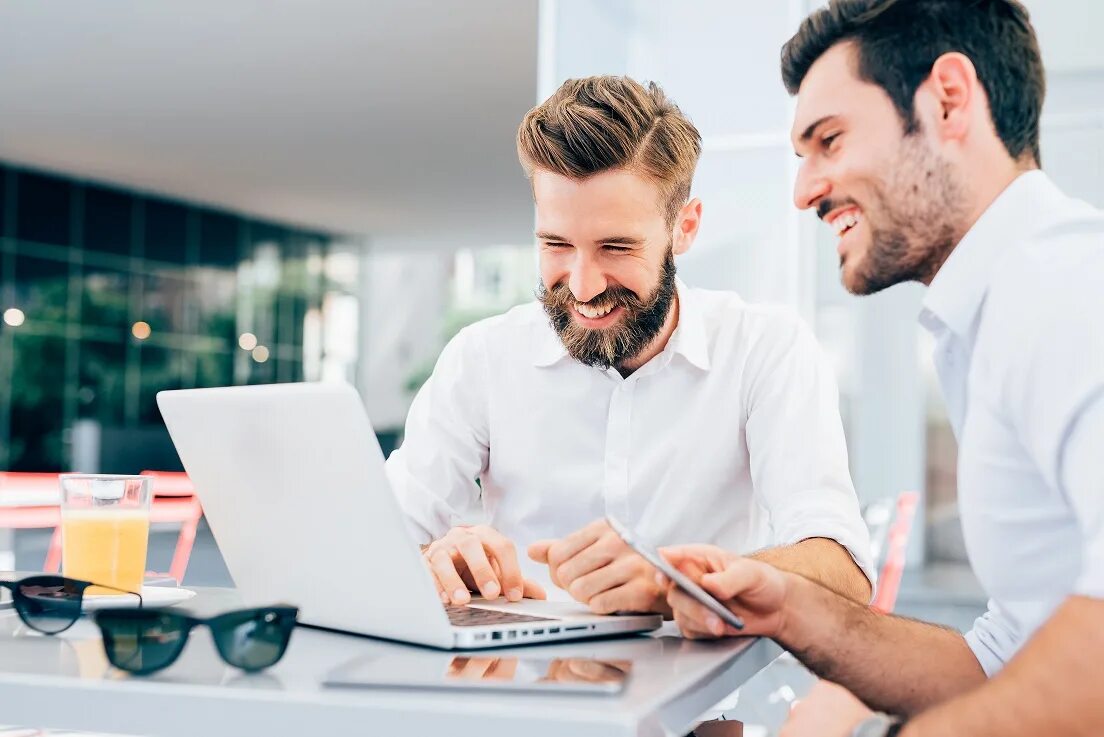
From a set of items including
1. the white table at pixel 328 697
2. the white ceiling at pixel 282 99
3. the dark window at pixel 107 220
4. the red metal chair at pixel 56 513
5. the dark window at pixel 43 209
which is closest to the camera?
the white table at pixel 328 697

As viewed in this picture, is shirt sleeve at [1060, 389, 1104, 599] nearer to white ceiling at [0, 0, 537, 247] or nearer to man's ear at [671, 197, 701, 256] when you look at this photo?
man's ear at [671, 197, 701, 256]

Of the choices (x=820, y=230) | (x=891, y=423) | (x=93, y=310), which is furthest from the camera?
(x=93, y=310)

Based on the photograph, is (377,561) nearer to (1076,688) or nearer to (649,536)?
(1076,688)

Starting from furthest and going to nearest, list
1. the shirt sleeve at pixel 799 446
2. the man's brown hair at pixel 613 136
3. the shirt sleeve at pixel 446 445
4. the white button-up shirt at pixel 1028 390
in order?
the shirt sleeve at pixel 446 445
the man's brown hair at pixel 613 136
the shirt sleeve at pixel 799 446
the white button-up shirt at pixel 1028 390

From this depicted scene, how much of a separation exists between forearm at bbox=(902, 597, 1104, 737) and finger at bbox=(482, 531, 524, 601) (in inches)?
23.3

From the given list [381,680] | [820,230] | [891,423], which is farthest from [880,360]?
[381,680]

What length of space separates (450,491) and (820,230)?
3.82m

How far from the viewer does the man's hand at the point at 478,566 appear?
1.38 metres

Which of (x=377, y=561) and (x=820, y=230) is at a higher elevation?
(x=820, y=230)

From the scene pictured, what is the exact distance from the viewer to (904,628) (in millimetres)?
1264

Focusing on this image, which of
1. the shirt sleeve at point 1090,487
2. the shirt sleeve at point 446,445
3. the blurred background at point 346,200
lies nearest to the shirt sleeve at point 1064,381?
the shirt sleeve at point 1090,487

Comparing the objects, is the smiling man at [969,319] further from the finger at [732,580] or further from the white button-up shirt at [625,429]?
the white button-up shirt at [625,429]

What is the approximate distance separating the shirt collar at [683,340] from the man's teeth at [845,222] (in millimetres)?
581

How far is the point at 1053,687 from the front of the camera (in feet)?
2.97
